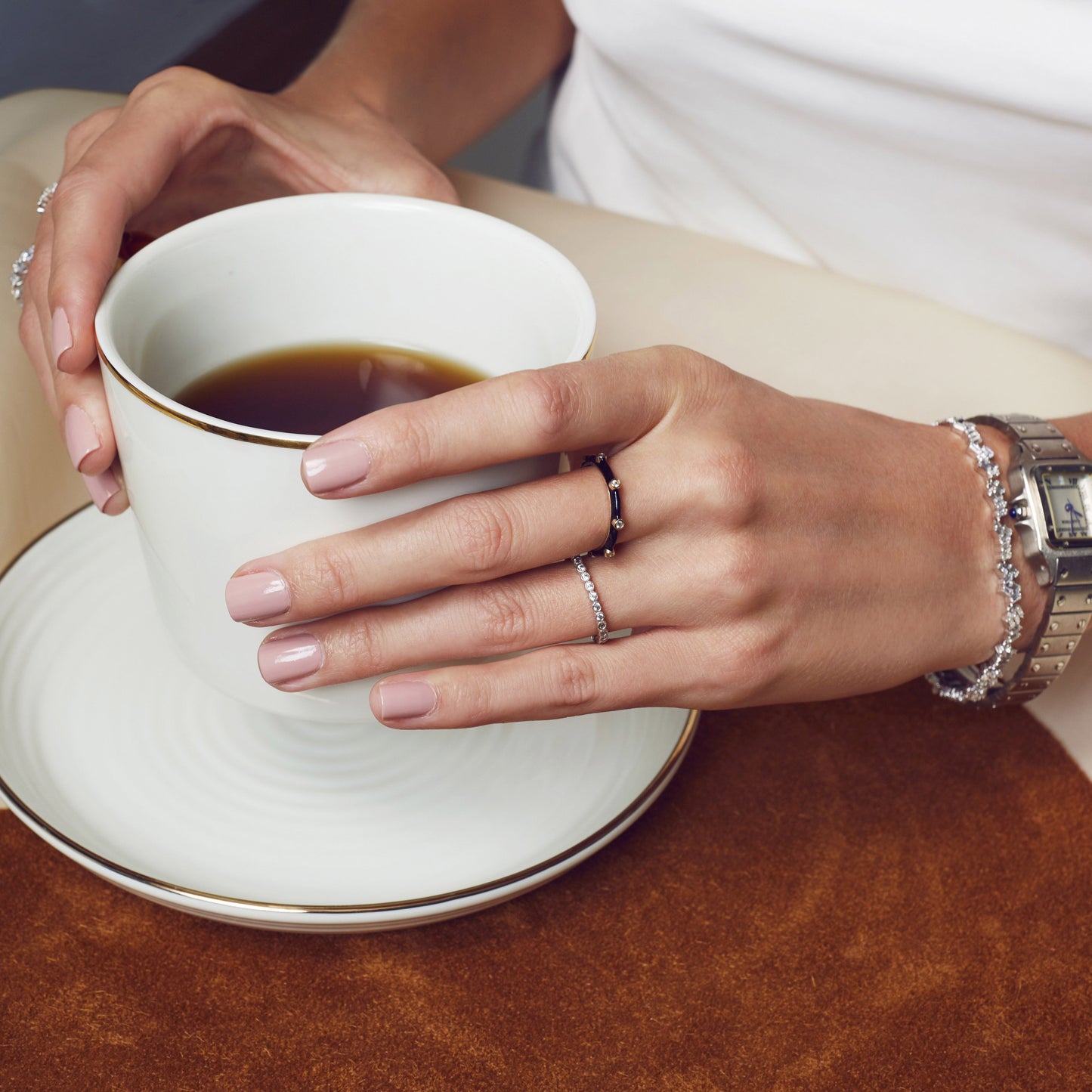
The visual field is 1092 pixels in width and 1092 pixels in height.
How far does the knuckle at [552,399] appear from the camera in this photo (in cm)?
40

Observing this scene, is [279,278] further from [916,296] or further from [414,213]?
[916,296]

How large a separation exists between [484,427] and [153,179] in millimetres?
307

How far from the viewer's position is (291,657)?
44 centimetres

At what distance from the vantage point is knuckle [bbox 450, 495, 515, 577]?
0.41 metres

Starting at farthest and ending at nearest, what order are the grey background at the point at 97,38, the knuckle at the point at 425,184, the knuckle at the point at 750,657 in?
the grey background at the point at 97,38, the knuckle at the point at 425,184, the knuckle at the point at 750,657

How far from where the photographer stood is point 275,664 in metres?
0.44

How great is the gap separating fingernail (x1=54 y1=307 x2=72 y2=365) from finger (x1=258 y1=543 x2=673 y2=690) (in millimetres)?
168

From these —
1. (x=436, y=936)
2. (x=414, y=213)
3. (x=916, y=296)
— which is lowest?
(x=436, y=936)

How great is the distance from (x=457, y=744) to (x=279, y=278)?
0.82 ft

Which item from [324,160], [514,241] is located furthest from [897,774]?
[324,160]

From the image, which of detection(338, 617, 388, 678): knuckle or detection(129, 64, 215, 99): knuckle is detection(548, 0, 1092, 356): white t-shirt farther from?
detection(338, 617, 388, 678): knuckle

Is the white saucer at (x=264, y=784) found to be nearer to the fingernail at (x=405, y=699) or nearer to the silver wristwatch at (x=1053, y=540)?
the fingernail at (x=405, y=699)

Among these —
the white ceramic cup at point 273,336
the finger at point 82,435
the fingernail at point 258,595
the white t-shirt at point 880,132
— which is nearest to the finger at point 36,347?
the finger at point 82,435

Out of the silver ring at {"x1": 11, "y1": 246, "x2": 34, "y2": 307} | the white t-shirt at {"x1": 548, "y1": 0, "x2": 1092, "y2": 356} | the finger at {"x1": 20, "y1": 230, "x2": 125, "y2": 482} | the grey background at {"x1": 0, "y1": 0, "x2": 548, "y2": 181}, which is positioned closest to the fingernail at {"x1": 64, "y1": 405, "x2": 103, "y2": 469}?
the finger at {"x1": 20, "y1": 230, "x2": 125, "y2": 482}
